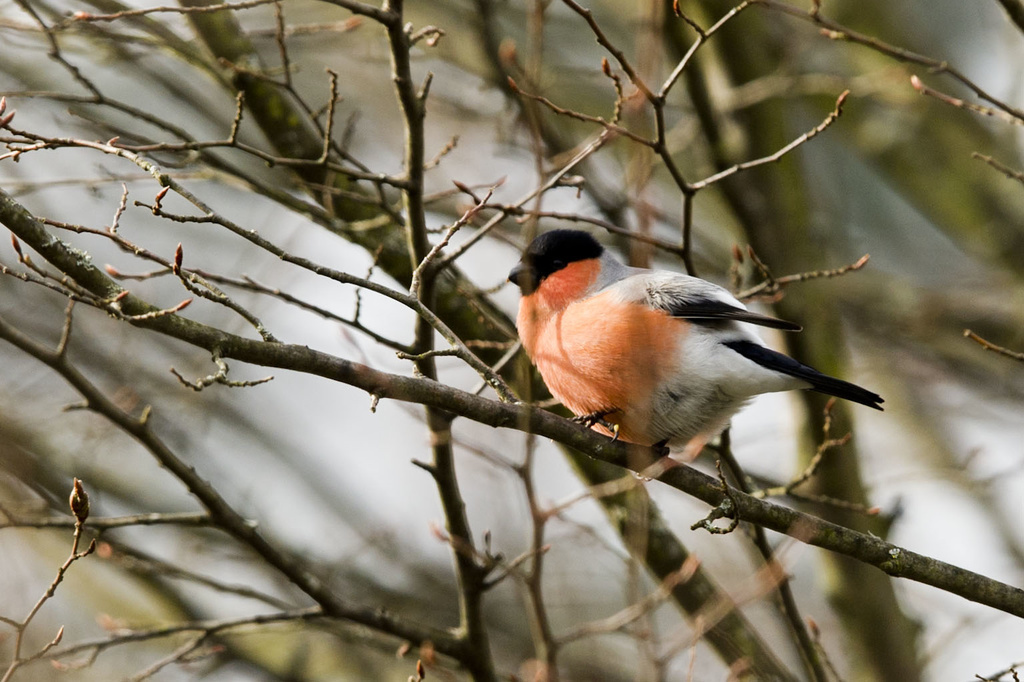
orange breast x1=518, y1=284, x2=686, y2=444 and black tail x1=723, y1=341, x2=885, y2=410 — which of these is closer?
black tail x1=723, y1=341, x2=885, y2=410

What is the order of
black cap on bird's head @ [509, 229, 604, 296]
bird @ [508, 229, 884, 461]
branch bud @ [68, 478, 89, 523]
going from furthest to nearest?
1. black cap on bird's head @ [509, 229, 604, 296]
2. bird @ [508, 229, 884, 461]
3. branch bud @ [68, 478, 89, 523]

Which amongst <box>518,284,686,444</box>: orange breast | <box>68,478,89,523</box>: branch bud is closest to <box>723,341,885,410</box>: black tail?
<box>518,284,686,444</box>: orange breast

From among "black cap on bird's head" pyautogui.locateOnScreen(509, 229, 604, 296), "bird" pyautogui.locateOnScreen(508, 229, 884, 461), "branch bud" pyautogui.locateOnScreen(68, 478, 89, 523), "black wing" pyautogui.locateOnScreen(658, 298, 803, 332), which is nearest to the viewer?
"branch bud" pyautogui.locateOnScreen(68, 478, 89, 523)

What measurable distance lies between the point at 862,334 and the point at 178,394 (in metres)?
4.69

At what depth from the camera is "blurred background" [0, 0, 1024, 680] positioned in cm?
427

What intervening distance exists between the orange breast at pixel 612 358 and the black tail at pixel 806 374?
25 centimetres

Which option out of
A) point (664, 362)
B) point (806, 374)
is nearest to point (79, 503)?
point (664, 362)

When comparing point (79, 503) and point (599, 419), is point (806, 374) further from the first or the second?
point (79, 503)

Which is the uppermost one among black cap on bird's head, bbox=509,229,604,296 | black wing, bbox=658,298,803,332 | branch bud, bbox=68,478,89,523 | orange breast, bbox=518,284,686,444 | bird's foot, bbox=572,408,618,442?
black cap on bird's head, bbox=509,229,604,296

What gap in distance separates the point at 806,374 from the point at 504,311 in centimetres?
168

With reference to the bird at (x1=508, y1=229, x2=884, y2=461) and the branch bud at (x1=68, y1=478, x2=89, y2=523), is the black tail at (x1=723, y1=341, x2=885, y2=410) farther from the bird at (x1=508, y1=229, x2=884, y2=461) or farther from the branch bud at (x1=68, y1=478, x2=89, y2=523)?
the branch bud at (x1=68, y1=478, x2=89, y2=523)

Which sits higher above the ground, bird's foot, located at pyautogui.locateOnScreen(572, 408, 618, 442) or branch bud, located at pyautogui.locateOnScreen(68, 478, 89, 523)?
bird's foot, located at pyautogui.locateOnScreen(572, 408, 618, 442)

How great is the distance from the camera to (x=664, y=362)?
365 centimetres

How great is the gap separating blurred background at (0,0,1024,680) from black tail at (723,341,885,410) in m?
0.28
